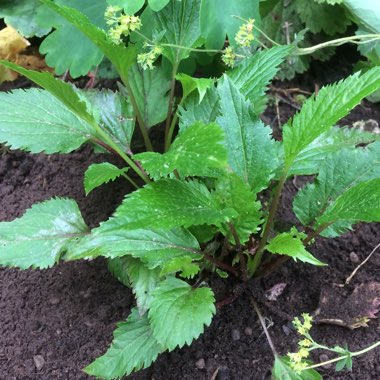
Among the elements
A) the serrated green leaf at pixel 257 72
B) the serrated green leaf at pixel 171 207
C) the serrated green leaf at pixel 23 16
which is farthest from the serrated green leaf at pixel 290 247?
the serrated green leaf at pixel 23 16

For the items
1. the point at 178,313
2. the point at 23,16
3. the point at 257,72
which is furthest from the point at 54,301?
the point at 23,16

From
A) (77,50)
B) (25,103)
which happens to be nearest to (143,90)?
(77,50)

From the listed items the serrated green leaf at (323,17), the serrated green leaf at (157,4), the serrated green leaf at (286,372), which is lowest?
the serrated green leaf at (286,372)

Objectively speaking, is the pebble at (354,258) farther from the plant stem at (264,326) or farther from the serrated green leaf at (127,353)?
the serrated green leaf at (127,353)

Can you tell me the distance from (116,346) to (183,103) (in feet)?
1.75

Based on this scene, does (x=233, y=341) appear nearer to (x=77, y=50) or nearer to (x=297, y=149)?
(x=297, y=149)

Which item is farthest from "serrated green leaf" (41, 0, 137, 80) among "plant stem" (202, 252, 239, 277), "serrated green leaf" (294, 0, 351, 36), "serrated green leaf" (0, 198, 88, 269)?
"serrated green leaf" (294, 0, 351, 36)

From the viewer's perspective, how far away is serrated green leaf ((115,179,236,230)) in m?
0.85

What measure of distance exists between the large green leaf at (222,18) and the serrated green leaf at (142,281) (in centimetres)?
53

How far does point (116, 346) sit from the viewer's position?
1.02 metres

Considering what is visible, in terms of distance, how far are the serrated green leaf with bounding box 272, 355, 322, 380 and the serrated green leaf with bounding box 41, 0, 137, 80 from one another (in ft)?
2.22

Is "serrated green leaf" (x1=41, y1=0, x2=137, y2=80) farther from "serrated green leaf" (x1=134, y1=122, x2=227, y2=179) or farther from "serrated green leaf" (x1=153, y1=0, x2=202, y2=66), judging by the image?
"serrated green leaf" (x1=134, y1=122, x2=227, y2=179)

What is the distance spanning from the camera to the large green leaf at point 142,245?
950 millimetres

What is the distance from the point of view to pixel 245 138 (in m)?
1.01
